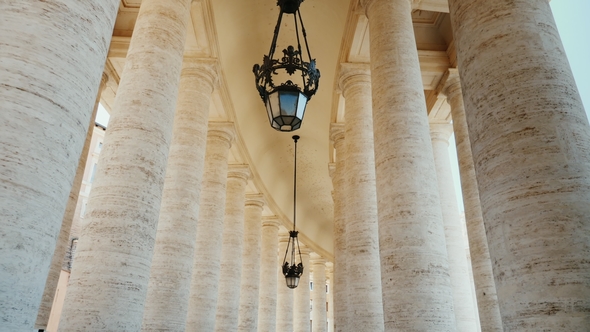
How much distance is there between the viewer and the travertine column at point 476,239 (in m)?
17.3

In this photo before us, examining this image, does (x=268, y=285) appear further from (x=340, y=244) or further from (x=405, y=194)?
(x=405, y=194)

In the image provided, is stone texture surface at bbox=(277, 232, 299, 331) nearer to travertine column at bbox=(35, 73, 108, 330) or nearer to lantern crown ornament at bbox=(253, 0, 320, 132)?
travertine column at bbox=(35, 73, 108, 330)

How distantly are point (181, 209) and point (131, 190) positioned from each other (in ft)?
22.2

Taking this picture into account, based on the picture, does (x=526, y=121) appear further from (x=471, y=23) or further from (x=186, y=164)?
(x=186, y=164)

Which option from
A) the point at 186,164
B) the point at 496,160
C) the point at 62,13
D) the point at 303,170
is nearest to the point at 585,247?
the point at 496,160

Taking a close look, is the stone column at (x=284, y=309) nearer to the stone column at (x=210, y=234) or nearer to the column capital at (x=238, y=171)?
the column capital at (x=238, y=171)

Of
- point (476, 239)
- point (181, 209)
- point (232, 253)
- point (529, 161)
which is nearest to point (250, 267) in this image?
point (232, 253)

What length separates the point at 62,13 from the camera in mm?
5855

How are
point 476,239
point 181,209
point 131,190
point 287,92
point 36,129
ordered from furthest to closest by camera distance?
point 476,239, point 181,209, point 131,190, point 287,92, point 36,129

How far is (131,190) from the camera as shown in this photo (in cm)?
1088

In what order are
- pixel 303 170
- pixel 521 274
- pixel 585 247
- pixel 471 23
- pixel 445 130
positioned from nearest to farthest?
1. pixel 585 247
2. pixel 521 274
3. pixel 471 23
4. pixel 445 130
5. pixel 303 170

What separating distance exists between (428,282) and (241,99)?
2265 centimetres

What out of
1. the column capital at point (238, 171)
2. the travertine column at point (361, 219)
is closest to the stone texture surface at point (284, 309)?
the column capital at point (238, 171)

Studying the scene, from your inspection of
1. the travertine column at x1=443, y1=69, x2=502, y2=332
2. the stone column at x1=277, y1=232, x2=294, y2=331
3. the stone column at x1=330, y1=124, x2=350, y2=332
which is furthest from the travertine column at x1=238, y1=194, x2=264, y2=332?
the travertine column at x1=443, y1=69, x2=502, y2=332
